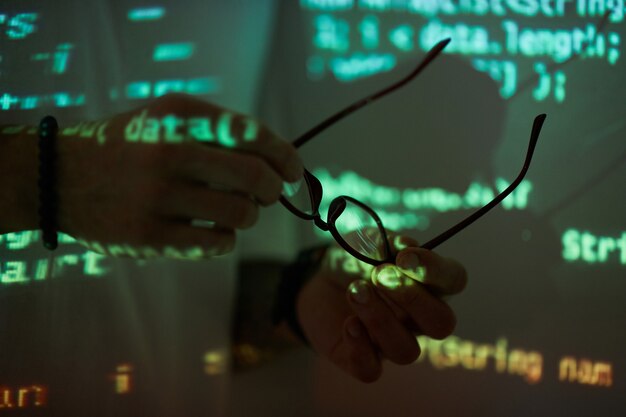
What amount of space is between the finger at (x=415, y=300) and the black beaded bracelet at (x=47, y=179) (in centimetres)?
26

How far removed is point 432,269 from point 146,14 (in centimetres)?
47

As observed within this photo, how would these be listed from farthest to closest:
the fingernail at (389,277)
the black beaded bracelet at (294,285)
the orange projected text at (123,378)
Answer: the black beaded bracelet at (294,285) → the orange projected text at (123,378) → the fingernail at (389,277)

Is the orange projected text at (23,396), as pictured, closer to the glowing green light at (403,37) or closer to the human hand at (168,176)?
the human hand at (168,176)

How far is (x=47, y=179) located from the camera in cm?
27

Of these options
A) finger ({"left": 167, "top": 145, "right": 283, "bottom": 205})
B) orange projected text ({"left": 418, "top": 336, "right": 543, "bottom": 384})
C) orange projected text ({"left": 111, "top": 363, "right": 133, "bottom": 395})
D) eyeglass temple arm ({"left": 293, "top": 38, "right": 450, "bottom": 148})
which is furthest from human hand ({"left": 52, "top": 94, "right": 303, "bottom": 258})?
orange projected text ({"left": 418, "top": 336, "right": 543, "bottom": 384})

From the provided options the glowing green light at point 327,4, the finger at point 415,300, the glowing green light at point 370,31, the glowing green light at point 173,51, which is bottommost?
the finger at point 415,300

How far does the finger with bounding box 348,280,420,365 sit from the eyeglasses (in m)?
0.04

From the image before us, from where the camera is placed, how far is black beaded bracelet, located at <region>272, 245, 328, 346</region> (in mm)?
570

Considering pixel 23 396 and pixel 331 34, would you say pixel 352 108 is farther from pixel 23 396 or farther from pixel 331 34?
pixel 23 396

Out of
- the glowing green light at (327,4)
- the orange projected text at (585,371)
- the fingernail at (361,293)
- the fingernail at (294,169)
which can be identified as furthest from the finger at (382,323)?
the glowing green light at (327,4)

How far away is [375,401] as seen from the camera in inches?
22.5

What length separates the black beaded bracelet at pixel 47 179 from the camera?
0.27 metres

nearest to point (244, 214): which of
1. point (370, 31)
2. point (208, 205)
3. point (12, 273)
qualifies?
point (208, 205)

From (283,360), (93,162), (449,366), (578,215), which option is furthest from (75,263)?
(578,215)
